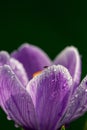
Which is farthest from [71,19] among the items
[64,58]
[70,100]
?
[70,100]

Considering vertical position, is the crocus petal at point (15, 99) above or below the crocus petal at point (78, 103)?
above

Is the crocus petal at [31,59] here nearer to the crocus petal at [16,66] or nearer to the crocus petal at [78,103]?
the crocus petal at [16,66]

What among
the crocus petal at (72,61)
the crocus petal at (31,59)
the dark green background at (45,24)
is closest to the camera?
the crocus petal at (72,61)

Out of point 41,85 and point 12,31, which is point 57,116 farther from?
point 12,31

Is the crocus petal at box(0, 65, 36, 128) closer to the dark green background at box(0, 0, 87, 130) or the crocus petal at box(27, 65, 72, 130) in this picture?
the crocus petal at box(27, 65, 72, 130)

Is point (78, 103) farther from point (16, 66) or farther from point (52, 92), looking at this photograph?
point (16, 66)

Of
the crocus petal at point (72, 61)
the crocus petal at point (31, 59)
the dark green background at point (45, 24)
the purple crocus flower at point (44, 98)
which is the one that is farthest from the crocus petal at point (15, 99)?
the dark green background at point (45, 24)
